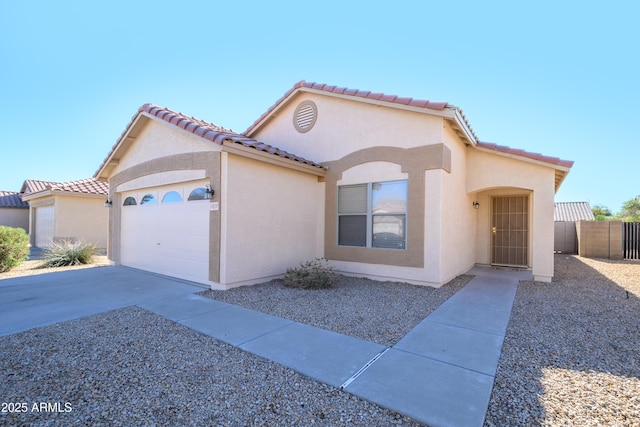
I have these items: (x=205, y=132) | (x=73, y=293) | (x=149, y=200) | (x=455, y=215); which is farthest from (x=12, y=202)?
(x=455, y=215)

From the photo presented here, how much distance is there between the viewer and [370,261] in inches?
363

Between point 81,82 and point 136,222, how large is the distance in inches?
283

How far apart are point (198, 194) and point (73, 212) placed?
14.1 m

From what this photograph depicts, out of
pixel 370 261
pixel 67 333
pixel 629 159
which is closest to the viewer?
pixel 67 333

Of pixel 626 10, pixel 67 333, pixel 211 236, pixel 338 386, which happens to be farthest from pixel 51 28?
pixel 626 10

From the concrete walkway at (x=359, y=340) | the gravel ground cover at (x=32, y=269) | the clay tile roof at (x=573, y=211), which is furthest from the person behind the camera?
the clay tile roof at (x=573, y=211)

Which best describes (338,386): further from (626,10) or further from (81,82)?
Answer: (81,82)

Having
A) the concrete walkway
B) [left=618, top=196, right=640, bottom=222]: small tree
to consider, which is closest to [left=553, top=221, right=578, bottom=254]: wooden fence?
the concrete walkway

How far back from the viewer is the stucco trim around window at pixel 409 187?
8.29 m

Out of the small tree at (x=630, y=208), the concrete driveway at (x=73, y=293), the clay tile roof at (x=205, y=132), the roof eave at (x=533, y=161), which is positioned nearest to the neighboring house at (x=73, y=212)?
the concrete driveway at (x=73, y=293)

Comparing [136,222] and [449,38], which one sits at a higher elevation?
[449,38]

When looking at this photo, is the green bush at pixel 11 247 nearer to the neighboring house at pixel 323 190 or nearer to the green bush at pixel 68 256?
the green bush at pixel 68 256

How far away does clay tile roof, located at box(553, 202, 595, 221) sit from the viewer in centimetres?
2981

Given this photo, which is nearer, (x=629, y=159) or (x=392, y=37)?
(x=392, y=37)
